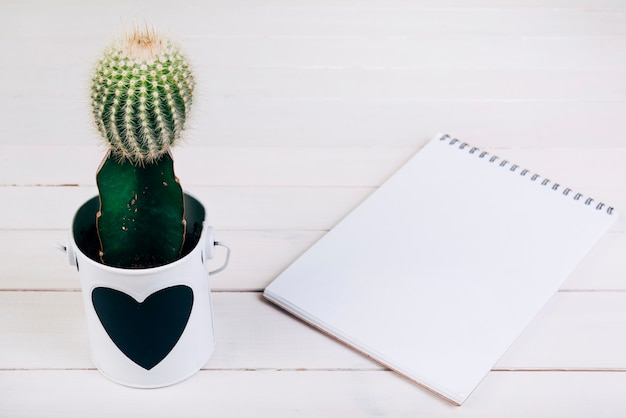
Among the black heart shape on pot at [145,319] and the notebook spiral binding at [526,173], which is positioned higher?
the notebook spiral binding at [526,173]

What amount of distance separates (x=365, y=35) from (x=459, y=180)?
1.35 feet

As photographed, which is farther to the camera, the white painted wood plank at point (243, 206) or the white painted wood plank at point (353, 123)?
the white painted wood plank at point (353, 123)

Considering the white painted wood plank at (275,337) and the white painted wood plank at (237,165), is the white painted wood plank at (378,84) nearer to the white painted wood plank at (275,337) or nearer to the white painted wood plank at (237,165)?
the white painted wood plank at (237,165)

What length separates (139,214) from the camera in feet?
2.67

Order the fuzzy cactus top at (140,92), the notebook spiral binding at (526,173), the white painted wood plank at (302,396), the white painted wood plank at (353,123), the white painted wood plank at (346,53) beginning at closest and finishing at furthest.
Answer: the fuzzy cactus top at (140,92) < the white painted wood plank at (302,396) < the notebook spiral binding at (526,173) < the white painted wood plank at (353,123) < the white painted wood plank at (346,53)

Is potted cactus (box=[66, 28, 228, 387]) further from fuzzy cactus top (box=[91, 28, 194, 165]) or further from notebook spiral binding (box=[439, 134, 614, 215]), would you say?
notebook spiral binding (box=[439, 134, 614, 215])

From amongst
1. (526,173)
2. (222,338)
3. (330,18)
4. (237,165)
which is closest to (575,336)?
(526,173)

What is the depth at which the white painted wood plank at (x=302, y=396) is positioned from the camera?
33.1 inches

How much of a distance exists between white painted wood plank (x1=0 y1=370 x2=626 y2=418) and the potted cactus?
24 mm

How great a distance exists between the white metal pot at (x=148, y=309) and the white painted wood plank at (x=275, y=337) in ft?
0.14

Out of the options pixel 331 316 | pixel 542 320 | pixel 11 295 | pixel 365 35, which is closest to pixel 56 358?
pixel 11 295

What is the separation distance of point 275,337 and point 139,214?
0.68 ft

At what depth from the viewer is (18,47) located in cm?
136

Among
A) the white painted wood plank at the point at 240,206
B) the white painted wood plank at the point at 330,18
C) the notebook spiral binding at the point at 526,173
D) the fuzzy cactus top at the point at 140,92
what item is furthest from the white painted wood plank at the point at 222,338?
the white painted wood plank at the point at 330,18
